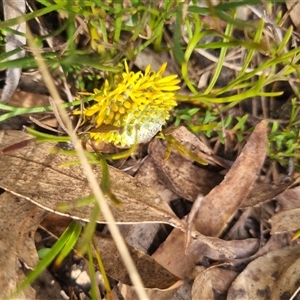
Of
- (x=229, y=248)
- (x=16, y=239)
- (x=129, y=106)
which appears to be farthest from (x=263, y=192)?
(x=16, y=239)

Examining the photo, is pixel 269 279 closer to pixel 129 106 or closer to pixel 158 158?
pixel 158 158

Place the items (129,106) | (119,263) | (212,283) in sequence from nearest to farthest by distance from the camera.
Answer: (129,106), (119,263), (212,283)

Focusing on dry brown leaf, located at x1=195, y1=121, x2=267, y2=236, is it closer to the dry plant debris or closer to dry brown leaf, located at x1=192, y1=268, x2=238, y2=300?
the dry plant debris

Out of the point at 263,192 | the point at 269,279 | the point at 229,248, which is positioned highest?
the point at 263,192

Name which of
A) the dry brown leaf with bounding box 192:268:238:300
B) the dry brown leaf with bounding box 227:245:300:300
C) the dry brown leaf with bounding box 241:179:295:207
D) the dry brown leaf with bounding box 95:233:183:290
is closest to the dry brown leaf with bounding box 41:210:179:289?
the dry brown leaf with bounding box 95:233:183:290

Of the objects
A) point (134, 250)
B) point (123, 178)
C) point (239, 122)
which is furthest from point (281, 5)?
point (134, 250)

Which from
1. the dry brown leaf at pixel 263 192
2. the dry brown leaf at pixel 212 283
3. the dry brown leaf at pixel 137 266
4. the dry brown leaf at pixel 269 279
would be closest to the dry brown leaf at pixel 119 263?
the dry brown leaf at pixel 137 266
